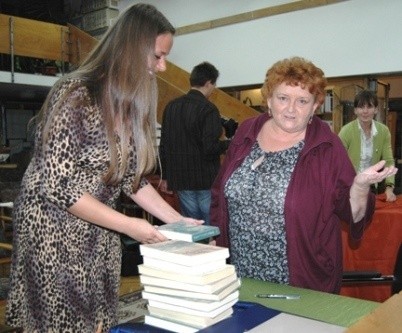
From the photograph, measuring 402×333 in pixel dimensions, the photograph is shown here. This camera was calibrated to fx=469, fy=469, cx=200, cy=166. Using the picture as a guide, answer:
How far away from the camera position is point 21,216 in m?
1.39

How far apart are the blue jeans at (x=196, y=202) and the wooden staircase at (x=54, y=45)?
59.7 inches

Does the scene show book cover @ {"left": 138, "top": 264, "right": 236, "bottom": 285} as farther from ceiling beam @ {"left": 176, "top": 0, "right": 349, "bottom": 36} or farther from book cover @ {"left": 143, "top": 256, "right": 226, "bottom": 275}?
ceiling beam @ {"left": 176, "top": 0, "right": 349, "bottom": 36}

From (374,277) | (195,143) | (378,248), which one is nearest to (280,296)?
(374,277)

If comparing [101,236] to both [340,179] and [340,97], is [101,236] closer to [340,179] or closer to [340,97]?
[340,179]

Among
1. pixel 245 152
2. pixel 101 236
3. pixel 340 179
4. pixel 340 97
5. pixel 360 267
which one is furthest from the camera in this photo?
pixel 340 97

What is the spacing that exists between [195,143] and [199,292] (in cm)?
260

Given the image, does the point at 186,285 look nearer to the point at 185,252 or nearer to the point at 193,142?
the point at 185,252

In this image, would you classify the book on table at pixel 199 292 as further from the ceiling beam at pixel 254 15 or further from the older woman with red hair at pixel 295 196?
the ceiling beam at pixel 254 15

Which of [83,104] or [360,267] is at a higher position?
[83,104]

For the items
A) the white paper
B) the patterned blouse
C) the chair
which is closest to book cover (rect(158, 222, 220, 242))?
the white paper

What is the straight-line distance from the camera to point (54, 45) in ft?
20.1

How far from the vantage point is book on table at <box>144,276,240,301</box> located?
1.04m

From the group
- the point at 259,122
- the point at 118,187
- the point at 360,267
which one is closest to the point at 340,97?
the point at 360,267

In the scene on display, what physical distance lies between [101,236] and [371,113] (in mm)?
2600
